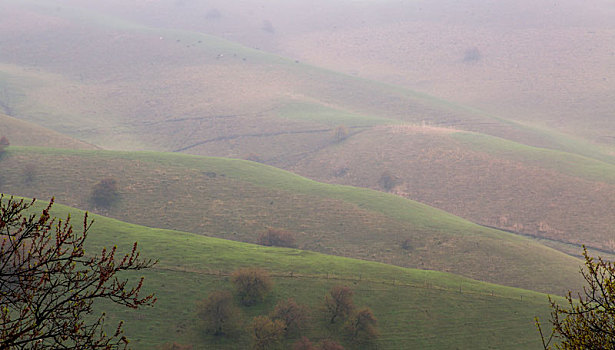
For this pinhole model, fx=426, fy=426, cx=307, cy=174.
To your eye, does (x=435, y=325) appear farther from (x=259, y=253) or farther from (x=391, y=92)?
(x=391, y=92)

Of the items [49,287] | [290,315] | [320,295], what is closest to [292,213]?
[320,295]

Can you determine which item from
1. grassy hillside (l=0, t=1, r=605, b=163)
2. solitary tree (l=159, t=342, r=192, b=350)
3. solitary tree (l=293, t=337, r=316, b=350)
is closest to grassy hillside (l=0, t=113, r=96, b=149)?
grassy hillside (l=0, t=1, r=605, b=163)

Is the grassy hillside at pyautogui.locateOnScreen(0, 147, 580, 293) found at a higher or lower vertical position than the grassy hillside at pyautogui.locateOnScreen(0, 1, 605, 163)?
lower

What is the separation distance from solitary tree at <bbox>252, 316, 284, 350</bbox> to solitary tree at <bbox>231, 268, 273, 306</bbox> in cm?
347

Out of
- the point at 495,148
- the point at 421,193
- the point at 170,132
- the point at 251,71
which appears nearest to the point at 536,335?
the point at 421,193

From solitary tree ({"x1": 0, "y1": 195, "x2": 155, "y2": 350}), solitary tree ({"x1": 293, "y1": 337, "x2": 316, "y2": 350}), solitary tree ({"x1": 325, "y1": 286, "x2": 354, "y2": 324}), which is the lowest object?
solitary tree ({"x1": 293, "y1": 337, "x2": 316, "y2": 350})

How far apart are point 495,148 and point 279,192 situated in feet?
157

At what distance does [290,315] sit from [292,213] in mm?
23750

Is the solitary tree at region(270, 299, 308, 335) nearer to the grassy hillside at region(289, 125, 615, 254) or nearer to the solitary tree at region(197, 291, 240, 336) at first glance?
the solitary tree at region(197, 291, 240, 336)

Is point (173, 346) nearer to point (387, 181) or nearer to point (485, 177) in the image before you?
point (387, 181)

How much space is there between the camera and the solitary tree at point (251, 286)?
2900cm

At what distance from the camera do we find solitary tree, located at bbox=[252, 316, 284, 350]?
81.6 ft

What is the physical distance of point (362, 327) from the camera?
2700 cm

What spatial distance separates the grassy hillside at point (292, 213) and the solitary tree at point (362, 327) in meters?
15.0
